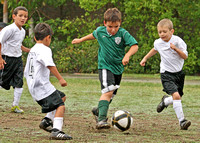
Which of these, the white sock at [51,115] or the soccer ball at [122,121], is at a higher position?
the white sock at [51,115]

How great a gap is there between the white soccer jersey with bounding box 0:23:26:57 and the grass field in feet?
3.58

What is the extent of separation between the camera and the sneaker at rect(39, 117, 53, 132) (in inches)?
222

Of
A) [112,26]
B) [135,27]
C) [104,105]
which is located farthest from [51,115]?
[135,27]

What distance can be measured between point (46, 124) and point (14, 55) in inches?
111

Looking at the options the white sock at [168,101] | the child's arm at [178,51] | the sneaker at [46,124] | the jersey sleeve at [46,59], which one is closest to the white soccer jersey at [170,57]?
the child's arm at [178,51]

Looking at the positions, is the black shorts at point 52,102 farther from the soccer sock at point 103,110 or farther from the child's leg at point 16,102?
the child's leg at point 16,102

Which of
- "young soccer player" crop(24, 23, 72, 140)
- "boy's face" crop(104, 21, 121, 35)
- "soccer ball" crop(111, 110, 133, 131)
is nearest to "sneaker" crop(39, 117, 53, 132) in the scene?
"young soccer player" crop(24, 23, 72, 140)

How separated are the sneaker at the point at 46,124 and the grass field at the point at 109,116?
4.0 inches

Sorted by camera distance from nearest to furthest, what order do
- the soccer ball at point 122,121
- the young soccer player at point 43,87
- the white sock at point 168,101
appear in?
the young soccer player at point 43,87 → the soccer ball at point 122,121 → the white sock at point 168,101

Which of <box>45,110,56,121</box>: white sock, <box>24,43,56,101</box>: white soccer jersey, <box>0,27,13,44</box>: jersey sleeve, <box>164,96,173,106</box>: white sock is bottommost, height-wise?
<box>164,96,173,106</box>: white sock

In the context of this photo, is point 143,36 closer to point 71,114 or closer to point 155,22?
point 155,22

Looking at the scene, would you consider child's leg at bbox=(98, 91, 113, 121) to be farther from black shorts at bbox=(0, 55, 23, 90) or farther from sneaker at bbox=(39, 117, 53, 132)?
black shorts at bbox=(0, 55, 23, 90)

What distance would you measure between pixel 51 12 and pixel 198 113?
15.9 m

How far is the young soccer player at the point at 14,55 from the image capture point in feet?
26.3
